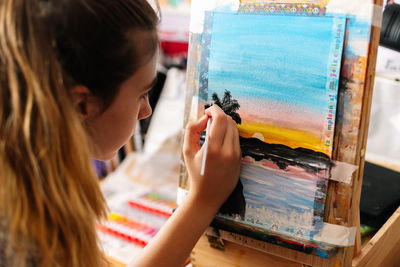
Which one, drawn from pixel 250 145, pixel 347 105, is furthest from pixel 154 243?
pixel 347 105

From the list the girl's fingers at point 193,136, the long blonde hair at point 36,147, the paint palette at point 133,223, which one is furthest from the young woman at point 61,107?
the paint palette at point 133,223

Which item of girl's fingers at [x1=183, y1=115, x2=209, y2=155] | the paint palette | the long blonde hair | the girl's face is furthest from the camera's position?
the paint palette

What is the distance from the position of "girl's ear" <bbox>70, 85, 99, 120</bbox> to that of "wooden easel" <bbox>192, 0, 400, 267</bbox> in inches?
12.3

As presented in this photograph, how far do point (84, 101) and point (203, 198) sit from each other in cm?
25

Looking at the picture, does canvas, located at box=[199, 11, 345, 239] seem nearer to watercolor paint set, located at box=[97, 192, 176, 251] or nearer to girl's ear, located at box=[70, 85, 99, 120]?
girl's ear, located at box=[70, 85, 99, 120]

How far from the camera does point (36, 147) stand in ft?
1.67

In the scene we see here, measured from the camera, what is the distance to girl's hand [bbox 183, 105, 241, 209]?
0.66 m

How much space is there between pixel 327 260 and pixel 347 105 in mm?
239

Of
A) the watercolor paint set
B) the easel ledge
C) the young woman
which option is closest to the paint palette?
the watercolor paint set

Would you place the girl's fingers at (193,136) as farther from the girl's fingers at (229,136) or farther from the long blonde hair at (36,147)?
the long blonde hair at (36,147)

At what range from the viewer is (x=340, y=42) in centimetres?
58

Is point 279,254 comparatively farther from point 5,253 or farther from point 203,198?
point 5,253

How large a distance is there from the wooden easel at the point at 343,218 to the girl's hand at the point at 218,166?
0.31 feet

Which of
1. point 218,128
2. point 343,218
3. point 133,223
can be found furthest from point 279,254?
point 133,223
